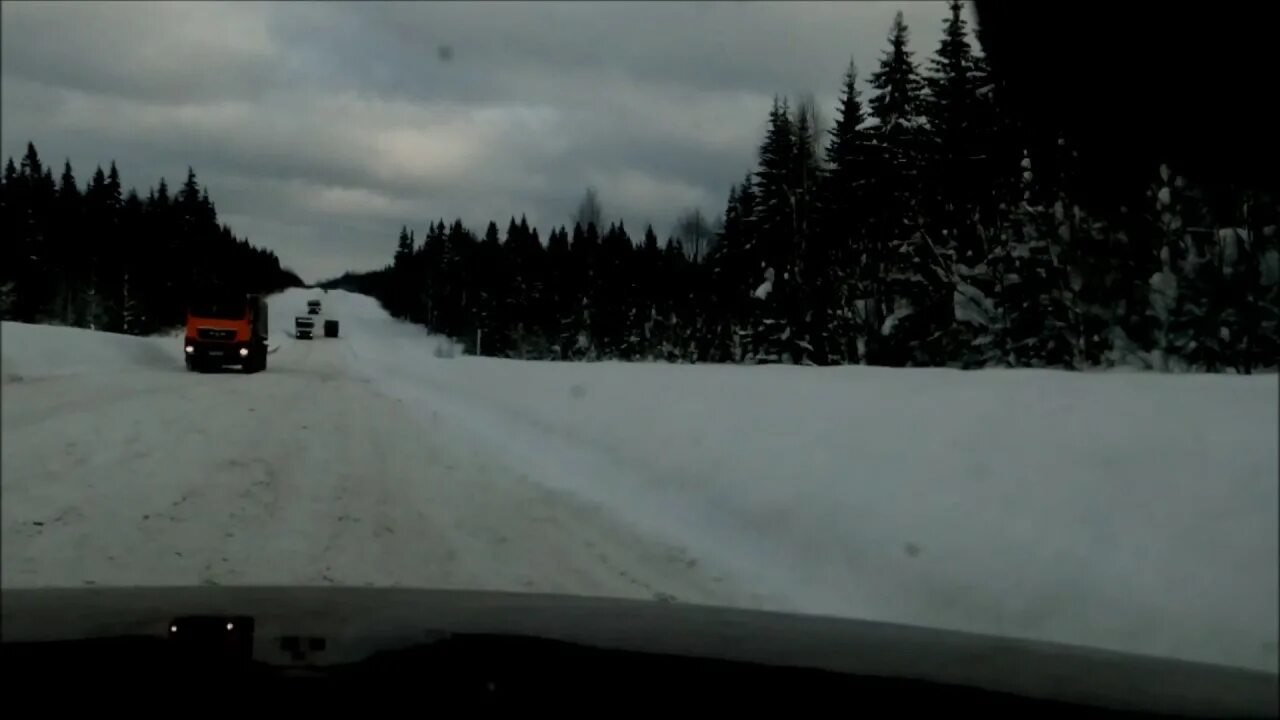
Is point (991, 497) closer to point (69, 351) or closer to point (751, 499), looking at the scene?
point (751, 499)

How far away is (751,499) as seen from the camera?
8383mm

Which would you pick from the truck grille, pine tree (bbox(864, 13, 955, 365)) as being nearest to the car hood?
the truck grille

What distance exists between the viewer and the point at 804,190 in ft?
131

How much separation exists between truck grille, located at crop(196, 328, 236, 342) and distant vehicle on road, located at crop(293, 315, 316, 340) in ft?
9.62

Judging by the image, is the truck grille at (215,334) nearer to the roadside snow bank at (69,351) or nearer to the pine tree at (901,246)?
the roadside snow bank at (69,351)

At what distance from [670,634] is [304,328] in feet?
33.5

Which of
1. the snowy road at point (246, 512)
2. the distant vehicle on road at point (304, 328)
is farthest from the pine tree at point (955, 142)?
the snowy road at point (246, 512)

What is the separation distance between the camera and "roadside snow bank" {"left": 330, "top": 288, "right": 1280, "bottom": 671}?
4.48 meters

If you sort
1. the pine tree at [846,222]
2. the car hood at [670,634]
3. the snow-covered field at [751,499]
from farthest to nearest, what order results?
1. the pine tree at [846,222]
2. the snow-covered field at [751,499]
3. the car hood at [670,634]

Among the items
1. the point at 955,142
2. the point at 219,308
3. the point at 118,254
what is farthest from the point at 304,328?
the point at 955,142

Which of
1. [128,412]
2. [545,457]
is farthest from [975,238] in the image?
[128,412]

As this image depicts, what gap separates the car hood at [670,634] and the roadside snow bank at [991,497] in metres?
1.20

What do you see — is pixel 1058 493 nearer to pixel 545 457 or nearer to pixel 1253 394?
pixel 1253 394

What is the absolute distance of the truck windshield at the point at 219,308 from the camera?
633 cm
